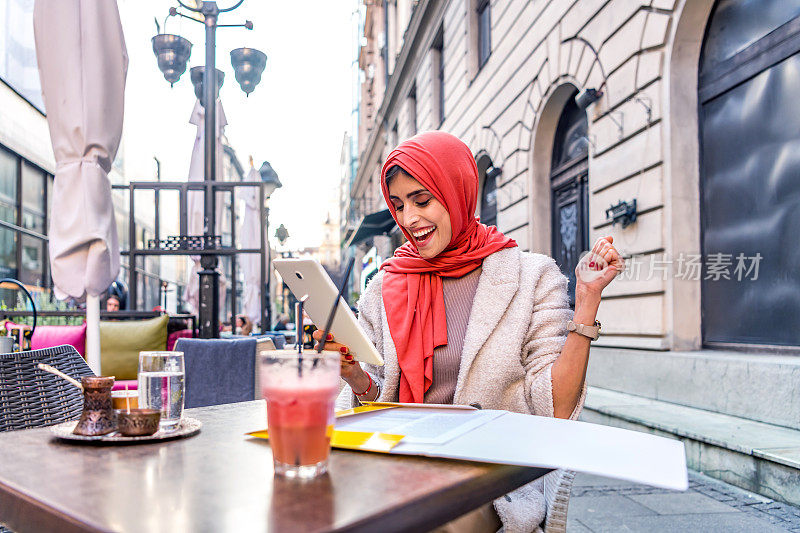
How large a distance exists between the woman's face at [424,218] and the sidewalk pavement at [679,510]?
180cm

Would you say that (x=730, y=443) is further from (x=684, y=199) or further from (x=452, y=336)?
(x=684, y=199)

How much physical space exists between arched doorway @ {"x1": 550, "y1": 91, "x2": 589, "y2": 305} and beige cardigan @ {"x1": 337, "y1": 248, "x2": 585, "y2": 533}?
18.1 feet

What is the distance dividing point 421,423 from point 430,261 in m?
0.96

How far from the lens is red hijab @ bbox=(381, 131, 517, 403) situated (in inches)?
76.2

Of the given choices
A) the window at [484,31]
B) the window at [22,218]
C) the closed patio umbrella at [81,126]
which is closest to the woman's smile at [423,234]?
the closed patio umbrella at [81,126]

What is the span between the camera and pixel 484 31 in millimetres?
11195

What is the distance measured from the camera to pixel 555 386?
67.9 inches

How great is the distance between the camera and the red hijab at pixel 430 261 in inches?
76.2

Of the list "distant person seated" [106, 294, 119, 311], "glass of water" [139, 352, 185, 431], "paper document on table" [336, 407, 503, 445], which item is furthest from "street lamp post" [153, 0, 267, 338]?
"paper document on table" [336, 407, 503, 445]

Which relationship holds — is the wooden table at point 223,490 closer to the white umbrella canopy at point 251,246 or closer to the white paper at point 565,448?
the white paper at point 565,448

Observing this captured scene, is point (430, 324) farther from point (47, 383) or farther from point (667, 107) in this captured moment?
point (667, 107)

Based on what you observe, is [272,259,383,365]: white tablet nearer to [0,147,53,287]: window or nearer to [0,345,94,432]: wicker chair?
[0,345,94,432]: wicker chair

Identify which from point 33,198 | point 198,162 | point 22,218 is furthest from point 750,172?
point 33,198

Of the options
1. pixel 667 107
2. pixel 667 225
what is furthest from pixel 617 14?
pixel 667 225
